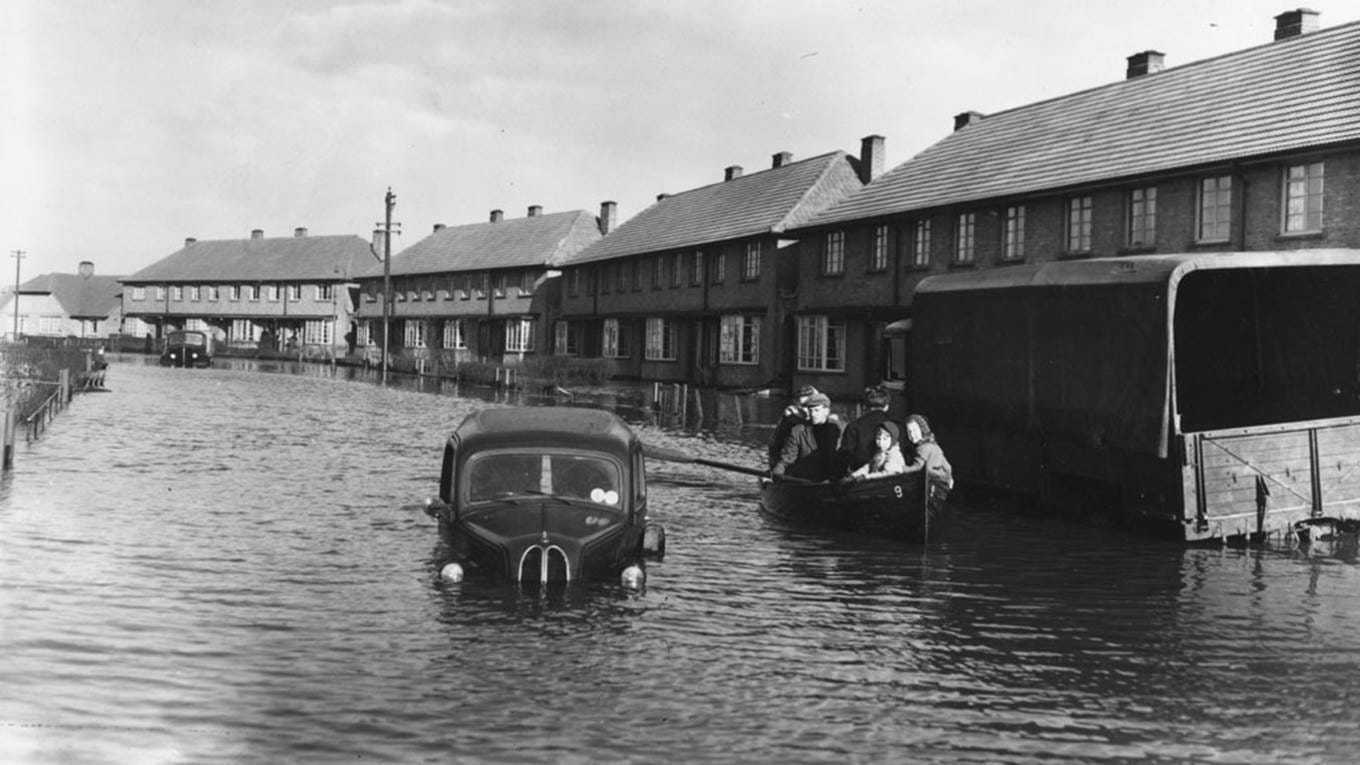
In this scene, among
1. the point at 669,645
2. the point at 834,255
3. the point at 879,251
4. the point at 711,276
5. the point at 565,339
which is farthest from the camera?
the point at 565,339

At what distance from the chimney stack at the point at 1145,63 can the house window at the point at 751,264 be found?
1555cm

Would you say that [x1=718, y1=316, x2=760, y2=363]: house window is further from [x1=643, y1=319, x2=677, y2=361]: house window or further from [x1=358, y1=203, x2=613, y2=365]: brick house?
[x1=358, y1=203, x2=613, y2=365]: brick house

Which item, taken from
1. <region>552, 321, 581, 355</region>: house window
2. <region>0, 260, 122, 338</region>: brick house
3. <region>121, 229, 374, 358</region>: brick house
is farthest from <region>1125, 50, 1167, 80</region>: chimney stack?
<region>0, 260, 122, 338</region>: brick house

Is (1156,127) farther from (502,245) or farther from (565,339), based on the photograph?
(502,245)

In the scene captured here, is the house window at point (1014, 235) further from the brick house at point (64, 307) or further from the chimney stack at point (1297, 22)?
the brick house at point (64, 307)

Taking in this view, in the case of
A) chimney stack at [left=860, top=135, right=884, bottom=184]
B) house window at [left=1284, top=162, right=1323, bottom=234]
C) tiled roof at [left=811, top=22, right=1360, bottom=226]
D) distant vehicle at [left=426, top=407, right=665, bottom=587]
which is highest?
chimney stack at [left=860, top=135, right=884, bottom=184]

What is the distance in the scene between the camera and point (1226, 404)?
61.5 ft

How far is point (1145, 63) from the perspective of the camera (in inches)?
1393

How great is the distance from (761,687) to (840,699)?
611mm

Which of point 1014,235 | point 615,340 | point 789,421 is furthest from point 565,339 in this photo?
point 789,421

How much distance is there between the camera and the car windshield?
12336 millimetres

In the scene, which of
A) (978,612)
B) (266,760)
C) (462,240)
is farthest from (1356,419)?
(462,240)

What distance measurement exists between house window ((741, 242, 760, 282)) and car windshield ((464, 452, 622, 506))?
34445mm

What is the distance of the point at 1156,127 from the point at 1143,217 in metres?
2.91
